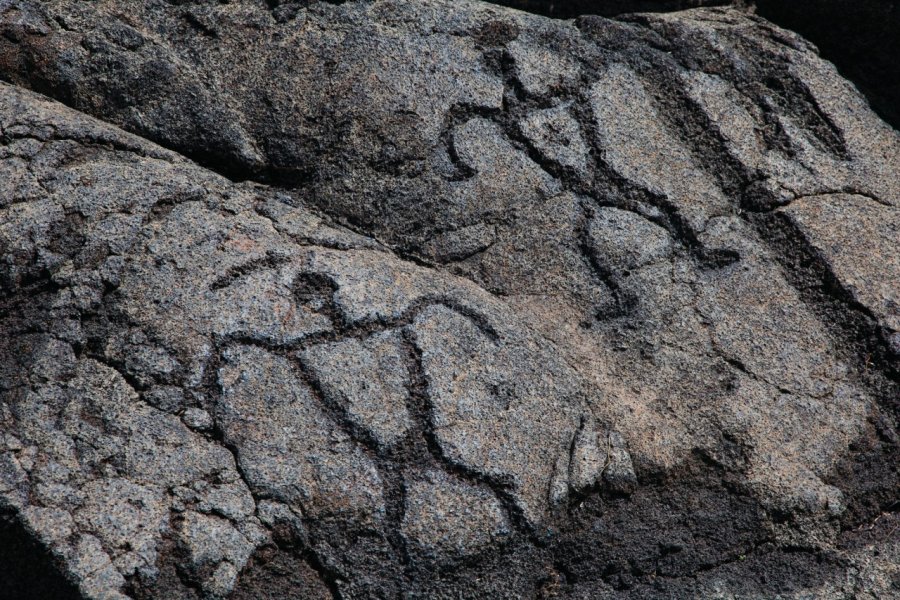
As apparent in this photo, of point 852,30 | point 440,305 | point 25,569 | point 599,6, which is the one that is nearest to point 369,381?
point 440,305

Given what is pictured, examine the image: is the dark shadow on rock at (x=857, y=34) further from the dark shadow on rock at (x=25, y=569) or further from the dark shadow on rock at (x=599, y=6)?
the dark shadow on rock at (x=25, y=569)

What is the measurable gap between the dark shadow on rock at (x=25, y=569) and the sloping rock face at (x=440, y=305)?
0.02 meters

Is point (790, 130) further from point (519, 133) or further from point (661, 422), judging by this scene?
point (661, 422)

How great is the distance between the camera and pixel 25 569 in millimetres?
1312

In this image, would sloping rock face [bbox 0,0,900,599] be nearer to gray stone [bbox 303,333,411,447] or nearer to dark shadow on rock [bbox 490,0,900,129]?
gray stone [bbox 303,333,411,447]

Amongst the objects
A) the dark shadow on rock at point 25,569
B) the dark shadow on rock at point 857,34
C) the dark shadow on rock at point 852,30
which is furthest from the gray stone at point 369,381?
the dark shadow on rock at point 857,34

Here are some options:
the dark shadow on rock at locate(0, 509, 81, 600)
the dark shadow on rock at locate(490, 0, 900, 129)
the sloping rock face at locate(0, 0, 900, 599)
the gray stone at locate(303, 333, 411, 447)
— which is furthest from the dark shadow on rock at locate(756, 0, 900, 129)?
the dark shadow on rock at locate(0, 509, 81, 600)

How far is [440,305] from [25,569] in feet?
2.50

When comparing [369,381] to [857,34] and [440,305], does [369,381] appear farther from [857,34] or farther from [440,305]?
[857,34]

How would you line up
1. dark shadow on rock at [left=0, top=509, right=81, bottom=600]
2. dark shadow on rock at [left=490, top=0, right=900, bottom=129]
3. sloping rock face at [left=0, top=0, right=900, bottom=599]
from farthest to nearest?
dark shadow on rock at [left=490, top=0, right=900, bottom=129]
sloping rock face at [left=0, top=0, right=900, bottom=599]
dark shadow on rock at [left=0, top=509, right=81, bottom=600]

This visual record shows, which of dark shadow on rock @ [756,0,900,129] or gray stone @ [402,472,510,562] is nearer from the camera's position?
gray stone @ [402,472,510,562]

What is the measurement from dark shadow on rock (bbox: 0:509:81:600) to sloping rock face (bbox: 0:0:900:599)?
0.02 m

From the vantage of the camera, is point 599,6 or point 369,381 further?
point 599,6

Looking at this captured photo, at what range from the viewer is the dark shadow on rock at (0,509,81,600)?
1265 mm
